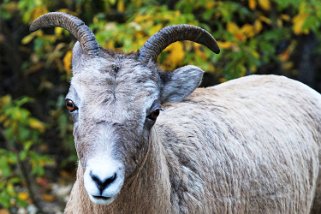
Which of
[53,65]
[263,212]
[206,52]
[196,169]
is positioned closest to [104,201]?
[196,169]

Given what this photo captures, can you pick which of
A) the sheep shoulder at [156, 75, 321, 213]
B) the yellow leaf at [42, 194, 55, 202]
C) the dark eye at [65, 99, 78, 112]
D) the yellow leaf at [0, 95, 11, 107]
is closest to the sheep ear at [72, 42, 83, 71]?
the dark eye at [65, 99, 78, 112]

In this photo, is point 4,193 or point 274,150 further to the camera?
point 4,193

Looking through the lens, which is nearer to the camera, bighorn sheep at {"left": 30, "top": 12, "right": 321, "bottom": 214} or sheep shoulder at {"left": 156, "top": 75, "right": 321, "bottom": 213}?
bighorn sheep at {"left": 30, "top": 12, "right": 321, "bottom": 214}

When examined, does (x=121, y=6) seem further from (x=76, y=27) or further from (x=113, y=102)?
(x=113, y=102)

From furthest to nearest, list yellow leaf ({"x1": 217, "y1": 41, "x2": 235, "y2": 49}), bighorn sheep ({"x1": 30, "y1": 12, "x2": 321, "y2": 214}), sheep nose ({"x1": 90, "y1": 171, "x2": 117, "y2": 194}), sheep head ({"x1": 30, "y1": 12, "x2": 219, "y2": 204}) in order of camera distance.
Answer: yellow leaf ({"x1": 217, "y1": 41, "x2": 235, "y2": 49}) → bighorn sheep ({"x1": 30, "y1": 12, "x2": 321, "y2": 214}) → sheep head ({"x1": 30, "y1": 12, "x2": 219, "y2": 204}) → sheep nose ({"x1": 90, "y1": 171, "x2": 117, "y2": 194})

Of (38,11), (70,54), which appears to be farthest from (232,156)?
(38,11)

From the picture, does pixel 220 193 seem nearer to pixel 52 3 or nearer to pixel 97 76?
pixel 97 76

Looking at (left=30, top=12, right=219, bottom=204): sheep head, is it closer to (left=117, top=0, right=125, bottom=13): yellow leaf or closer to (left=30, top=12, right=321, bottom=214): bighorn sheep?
(left=30, top=12, right=321, bottom=214): bighorn sheep

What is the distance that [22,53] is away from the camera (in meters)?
11.5

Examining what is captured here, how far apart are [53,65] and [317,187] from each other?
4.89 metres

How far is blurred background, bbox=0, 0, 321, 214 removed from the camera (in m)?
8.31

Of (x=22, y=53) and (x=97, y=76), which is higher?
(x=97, y=76)

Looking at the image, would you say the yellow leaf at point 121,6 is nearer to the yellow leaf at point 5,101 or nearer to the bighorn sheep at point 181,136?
the yellow leaf at point 5,101

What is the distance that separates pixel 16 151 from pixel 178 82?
4484 millimetres
